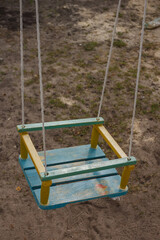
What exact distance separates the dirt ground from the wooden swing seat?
0.69 m

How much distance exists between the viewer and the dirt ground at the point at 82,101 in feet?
11.3

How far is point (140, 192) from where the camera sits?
3865 millimetres

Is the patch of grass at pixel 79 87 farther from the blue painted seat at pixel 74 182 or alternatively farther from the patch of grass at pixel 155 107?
the blue painted seat at pixel 74 182

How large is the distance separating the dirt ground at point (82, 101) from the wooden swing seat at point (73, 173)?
0.69 meters

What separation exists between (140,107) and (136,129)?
24.5 inches

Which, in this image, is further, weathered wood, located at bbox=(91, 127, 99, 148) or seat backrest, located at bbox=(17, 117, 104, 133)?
→ weathered wood, located at bbox=(91, 127, 99, 148)

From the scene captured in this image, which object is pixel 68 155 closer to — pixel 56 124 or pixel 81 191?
pixel 56 124


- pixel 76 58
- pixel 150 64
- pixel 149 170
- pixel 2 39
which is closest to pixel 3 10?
pixel 2 39

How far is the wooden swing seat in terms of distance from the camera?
8.55 ft

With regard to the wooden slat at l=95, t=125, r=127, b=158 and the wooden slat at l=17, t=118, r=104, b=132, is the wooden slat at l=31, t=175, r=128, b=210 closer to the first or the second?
the wooden slat at l=95, t=125, r=127, b=158

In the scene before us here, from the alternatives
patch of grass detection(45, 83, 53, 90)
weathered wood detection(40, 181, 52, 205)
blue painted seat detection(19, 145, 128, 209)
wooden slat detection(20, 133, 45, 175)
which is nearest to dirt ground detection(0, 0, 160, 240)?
patch of grass detection(45, 83, 53, 90)

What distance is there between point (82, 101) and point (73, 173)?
2.96m

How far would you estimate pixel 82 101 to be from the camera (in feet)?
17.9

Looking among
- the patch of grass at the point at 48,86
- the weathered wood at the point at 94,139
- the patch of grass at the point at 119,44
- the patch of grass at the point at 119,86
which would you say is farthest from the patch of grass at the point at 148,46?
the weathered wood at the point at 94,139
